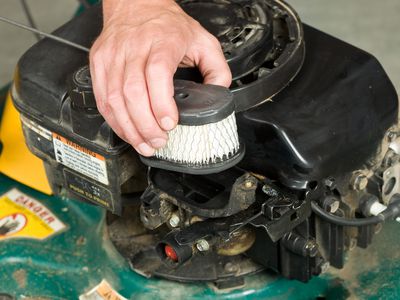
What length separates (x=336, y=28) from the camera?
9.15 ft

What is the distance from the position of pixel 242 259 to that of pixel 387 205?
25 centimetres

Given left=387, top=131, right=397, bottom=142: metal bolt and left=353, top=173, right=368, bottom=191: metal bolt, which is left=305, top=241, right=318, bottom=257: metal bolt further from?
left=387, top=131, right=397, bottom=142: metal bolt

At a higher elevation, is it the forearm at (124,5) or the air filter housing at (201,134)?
the forearm at (124,5)

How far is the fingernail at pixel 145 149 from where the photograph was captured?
1150 millimetres

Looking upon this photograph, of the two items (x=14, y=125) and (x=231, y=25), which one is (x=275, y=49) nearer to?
(x=231, y=25)

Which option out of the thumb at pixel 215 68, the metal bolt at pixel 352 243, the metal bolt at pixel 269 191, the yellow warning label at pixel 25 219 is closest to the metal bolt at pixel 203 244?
the metal bolt at pixel 269 191

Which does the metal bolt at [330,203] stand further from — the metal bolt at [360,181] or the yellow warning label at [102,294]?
the yellow warning label at [102,294]

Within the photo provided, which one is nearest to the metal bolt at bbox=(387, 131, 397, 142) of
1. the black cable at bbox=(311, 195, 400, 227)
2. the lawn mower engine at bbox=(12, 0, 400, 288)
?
Result: the lawn mower engine at bbox=(12, 0, 400, 288)

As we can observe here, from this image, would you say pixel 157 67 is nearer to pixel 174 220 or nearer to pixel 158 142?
pixel 158 142

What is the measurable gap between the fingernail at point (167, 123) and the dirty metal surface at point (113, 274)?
0.44 m

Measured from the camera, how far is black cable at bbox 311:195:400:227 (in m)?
1.31

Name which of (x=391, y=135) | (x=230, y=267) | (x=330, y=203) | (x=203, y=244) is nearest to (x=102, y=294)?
(x=230, y=267)

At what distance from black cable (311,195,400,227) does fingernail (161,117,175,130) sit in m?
0.31

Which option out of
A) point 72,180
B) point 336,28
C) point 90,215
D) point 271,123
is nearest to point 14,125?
point 90,215
